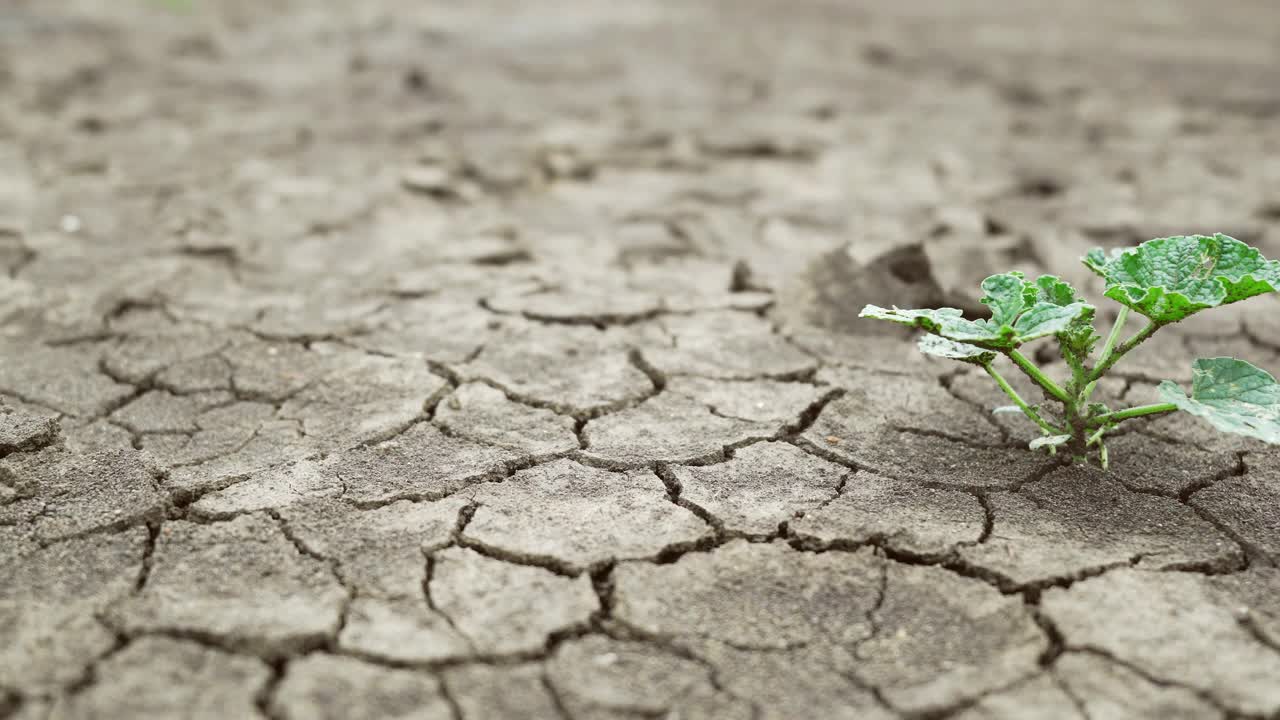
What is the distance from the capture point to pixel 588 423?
248cm

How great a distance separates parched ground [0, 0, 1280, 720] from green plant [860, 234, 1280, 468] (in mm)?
229

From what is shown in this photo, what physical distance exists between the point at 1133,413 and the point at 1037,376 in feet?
0.64

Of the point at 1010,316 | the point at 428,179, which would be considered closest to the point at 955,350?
the point at 1010,316

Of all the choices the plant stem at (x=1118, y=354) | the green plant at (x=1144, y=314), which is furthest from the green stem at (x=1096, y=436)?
the plant stem at (x=1118, y=354)

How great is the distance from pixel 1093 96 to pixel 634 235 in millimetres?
3071

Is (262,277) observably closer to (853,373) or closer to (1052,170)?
(853,373)

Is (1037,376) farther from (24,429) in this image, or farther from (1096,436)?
(24,429)

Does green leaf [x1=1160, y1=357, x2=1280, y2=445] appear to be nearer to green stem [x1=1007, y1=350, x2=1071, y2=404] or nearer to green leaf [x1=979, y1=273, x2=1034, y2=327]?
green stem [x1=1007, y1=350, x2=1071, y2=404]

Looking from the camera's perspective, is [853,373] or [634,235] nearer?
[853,373]

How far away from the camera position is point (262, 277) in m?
3.29

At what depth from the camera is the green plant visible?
6.80ft

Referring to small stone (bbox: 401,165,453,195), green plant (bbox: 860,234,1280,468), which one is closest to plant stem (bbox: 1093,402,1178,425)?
green plant (bbox: 860,234,1280,468)

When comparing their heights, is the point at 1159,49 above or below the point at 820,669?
above

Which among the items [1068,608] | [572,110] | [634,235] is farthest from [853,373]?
[572,110]
